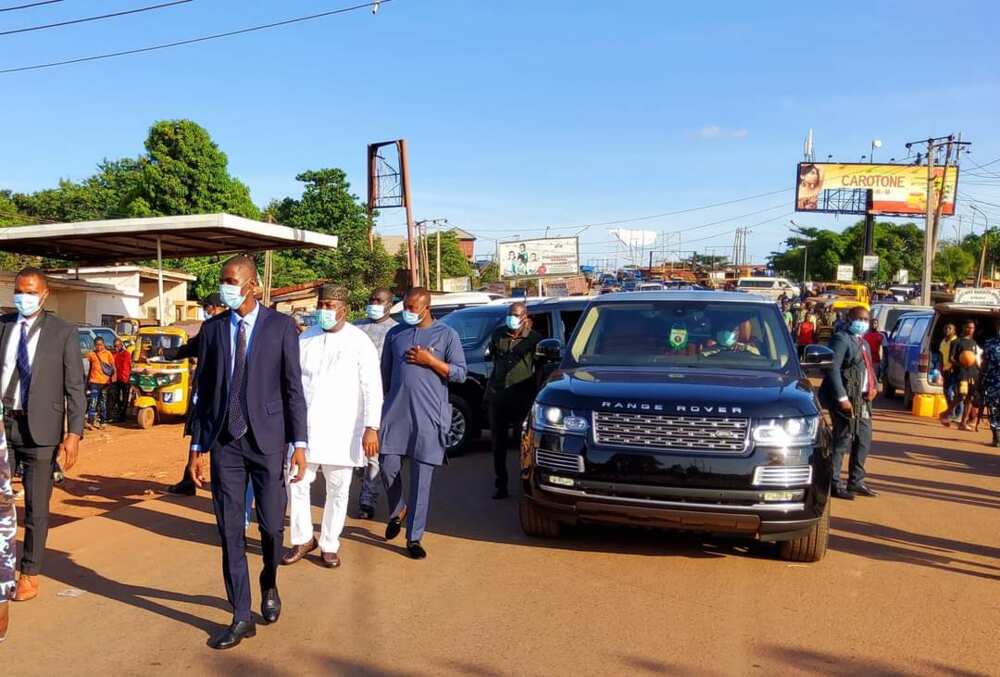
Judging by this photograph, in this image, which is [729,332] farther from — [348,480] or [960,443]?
[960,443]

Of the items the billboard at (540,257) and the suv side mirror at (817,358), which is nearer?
the suv side mirror at (817,358)

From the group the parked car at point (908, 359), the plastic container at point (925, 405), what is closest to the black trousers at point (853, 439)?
the plastic container at point (925, 405)

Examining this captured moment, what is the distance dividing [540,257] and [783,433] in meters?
32.9

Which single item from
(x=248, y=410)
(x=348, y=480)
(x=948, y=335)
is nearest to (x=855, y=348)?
(x=348, y=480)

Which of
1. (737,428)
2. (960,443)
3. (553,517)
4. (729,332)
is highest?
(729,332)

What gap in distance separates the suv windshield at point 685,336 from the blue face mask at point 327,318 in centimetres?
210

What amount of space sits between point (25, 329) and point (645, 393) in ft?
12.6

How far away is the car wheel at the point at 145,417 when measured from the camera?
1620 cm

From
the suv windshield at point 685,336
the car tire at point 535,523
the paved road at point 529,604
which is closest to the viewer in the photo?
the paved road at point 529,604

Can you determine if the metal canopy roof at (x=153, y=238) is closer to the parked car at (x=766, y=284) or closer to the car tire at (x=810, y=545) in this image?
the car tire at (x=810, y=545)

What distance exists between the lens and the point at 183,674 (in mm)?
4352

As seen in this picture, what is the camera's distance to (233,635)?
4.68 meters

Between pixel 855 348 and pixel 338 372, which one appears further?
pixel 855 348

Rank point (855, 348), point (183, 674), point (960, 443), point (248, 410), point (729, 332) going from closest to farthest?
point (183, 674)
point (248, 410)
point (729, 332)
point (855, 348)
point (960, 443)
